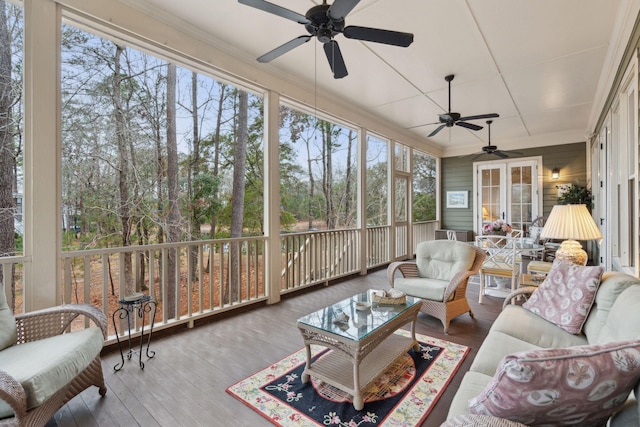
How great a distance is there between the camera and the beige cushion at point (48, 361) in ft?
4.63

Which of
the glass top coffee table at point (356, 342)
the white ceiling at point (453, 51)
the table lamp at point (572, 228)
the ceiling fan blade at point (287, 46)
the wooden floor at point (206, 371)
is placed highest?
the white ceiling at point (453, 51)

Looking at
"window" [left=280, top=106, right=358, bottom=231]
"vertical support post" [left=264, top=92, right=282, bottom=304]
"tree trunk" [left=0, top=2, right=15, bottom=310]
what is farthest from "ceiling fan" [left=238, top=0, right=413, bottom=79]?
"window" [left=280, top=106, right=358, bottom=231]

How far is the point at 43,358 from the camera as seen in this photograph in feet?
5.22

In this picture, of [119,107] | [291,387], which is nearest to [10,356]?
[291,387]

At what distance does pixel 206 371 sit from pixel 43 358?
1.02 meters

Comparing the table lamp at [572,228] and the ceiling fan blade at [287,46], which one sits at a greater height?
the ceiling fan blade at [287,46]

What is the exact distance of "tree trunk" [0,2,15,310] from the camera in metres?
2.66

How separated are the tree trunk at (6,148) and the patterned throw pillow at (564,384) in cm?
373

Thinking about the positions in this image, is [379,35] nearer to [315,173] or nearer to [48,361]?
[48,361]

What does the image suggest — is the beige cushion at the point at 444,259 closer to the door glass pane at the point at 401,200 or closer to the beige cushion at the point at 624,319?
the beige cushion at the point at 624,319

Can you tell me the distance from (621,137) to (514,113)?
2639 mm

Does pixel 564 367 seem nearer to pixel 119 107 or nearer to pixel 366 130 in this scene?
pixel 119 107

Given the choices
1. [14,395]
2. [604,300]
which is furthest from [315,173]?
[14,395]

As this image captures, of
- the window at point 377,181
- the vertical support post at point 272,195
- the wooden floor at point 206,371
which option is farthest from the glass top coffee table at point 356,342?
the window at point 377,181
